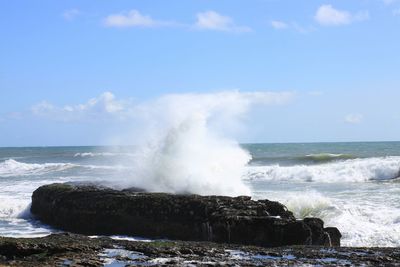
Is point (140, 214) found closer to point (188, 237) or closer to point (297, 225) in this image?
point (188, 237)

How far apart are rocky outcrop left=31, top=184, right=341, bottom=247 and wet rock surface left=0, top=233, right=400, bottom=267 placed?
1006 millimetres

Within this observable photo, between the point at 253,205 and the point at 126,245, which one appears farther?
the point at 253,205

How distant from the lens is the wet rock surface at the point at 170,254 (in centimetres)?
1050

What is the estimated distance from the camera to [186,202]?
14.7m

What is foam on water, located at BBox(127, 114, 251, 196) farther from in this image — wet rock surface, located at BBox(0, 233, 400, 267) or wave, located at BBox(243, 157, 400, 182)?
wave, located at BBox(243, 157, 400, 182)

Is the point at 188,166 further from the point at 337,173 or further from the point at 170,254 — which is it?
the point at 337,173

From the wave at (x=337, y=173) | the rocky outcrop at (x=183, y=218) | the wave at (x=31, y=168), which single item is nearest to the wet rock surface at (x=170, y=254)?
the rocky outcrop at (x=183, y=218)

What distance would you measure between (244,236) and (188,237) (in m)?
1.46

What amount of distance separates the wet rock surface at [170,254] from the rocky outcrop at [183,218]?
1.01 m

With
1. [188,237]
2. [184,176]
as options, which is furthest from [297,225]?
[184,176]

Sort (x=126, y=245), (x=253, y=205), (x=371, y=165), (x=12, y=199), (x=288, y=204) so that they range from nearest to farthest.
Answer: (x=126, y=245)
(x=253, y=205)
(x=288, y=204)
(x=12, y=199)
(x=371, y=165)

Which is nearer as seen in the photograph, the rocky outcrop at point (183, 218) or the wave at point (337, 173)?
the rocky outcrop at point (183, 218)

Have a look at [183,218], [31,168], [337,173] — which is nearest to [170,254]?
[183,218]

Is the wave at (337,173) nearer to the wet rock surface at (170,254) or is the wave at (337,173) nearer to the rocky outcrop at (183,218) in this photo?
the rocky outcrop at (183,218)
